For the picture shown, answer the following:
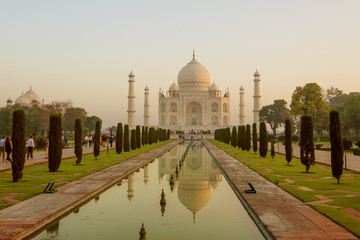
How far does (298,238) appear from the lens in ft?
15.3

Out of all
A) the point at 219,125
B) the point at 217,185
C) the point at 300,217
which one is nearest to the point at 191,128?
the point at 219,125

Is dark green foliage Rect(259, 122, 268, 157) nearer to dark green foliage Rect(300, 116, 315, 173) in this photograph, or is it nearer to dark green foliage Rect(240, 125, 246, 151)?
dark green foliage Rect(240, 125, 246, 151)

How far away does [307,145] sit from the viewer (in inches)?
465

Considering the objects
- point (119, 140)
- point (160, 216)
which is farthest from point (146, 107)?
point (160, 216)

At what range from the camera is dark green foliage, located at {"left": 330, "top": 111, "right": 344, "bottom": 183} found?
9.23 meters

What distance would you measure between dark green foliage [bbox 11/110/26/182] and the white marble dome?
188 ft

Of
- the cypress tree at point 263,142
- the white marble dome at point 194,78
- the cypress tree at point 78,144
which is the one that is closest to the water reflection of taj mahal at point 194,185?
the cypress tree at point 78,144

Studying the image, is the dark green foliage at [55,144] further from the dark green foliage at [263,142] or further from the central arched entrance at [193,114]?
the central arched entrance at [193,114]

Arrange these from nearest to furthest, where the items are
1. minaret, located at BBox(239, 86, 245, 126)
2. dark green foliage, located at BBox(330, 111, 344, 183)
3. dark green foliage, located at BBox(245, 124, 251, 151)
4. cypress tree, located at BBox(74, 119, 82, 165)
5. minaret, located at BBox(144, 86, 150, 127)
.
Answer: dark green foliage, located at BBox(330, 111, 344, 183) < cypress tree, located at BBox(74, 119, 82, 165) < dark green foliage, located at BBox(245, 124, 251, 151) < minaret, located at BBox(239, 86, 245, 126) < minaret, located at BBox(144, 86, 150, 127)

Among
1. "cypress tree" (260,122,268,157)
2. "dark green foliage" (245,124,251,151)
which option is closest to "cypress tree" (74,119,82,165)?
"cypress tree" (260,122,268,157)

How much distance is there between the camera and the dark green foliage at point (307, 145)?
38.3 feet

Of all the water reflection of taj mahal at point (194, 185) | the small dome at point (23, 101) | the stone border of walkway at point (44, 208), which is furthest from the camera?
the small dome at point (23, 101)

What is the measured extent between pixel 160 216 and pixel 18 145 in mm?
5532

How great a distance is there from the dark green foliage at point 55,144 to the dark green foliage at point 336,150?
333 inches
